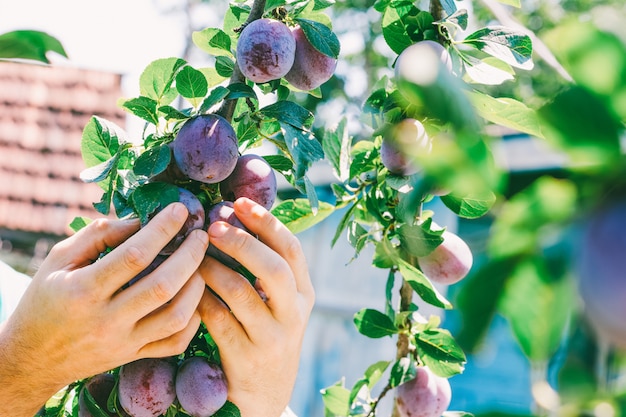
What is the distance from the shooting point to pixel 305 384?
544cm

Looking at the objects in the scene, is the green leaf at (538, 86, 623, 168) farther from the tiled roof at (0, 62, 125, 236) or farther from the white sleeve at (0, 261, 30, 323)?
the tiled roof at (0, 62, 125, 236)

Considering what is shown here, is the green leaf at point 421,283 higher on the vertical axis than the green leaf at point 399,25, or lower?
lower

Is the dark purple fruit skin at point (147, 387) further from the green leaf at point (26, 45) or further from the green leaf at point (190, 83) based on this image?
the green leaf at point (26, 45)

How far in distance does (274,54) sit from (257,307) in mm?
320

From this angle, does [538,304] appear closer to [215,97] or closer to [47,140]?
[215,97]

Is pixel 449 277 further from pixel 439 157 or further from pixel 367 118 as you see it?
pixel 439 157

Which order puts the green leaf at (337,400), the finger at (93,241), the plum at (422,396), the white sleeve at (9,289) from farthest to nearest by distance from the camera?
the white sleeve at (9,289), the green leaf at (337,400), the plum at (422,396), the finger at (93,241)

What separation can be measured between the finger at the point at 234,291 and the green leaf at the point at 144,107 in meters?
0.19

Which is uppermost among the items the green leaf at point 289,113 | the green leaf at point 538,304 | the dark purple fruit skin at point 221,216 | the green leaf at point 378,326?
the green leaf at point 538,304

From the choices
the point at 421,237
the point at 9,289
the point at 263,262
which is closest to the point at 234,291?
the point at 263,262

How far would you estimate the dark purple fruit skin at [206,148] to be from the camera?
0.68 meters

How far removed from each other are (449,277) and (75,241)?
53cm

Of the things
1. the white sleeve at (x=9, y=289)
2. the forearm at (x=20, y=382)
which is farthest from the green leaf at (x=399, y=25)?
the white sleeve at (x=9, y=289)

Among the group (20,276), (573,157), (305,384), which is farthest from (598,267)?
(305,384)
